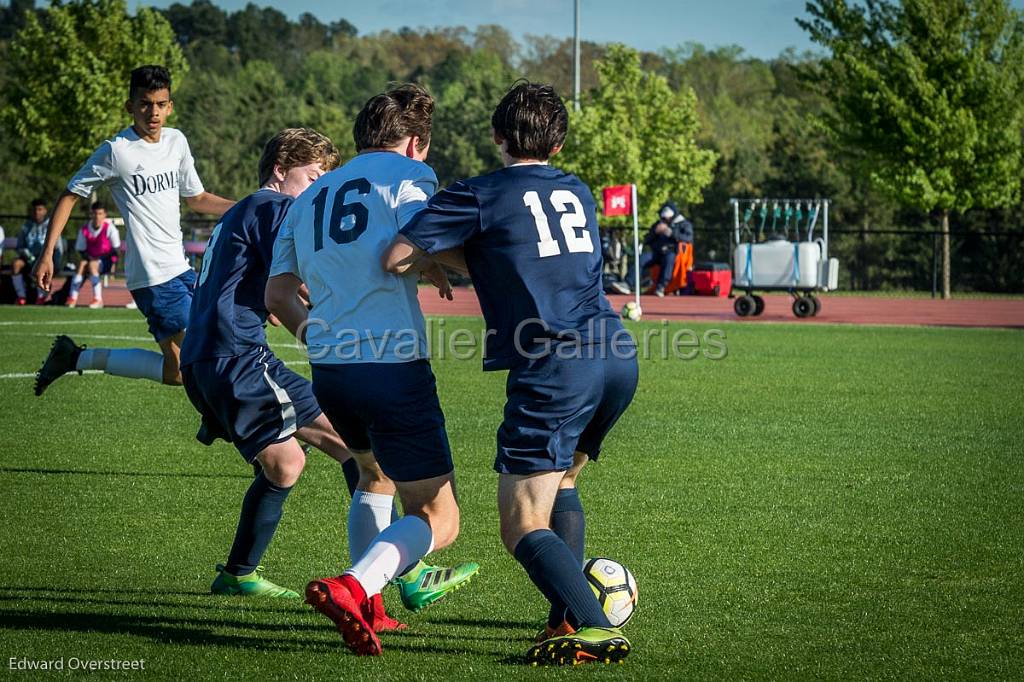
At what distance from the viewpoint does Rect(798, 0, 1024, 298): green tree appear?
102 ft

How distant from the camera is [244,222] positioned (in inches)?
200

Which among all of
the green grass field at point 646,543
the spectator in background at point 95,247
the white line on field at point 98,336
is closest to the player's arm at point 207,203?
the green grass field at point 646,543

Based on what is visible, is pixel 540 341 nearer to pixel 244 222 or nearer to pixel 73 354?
pixel 244 222

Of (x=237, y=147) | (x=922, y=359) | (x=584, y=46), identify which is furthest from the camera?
(x=584, y=46)

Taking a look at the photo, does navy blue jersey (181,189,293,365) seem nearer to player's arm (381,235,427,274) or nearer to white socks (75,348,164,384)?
player's arm (381,235,427,274)

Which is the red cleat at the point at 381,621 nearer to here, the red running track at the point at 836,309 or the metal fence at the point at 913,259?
the red running track at the point at 836,309

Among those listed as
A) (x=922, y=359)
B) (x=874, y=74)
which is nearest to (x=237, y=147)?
(x=874, y=74)

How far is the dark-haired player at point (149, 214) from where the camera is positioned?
7.61 meters

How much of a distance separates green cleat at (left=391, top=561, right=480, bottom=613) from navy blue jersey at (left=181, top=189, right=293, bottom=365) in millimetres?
1212

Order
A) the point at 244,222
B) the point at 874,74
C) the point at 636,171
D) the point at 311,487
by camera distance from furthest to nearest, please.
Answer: the point at 636,171 → the point at 874,74 → the point at 311,487 → the point at 244,222

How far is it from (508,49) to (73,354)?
135 metres

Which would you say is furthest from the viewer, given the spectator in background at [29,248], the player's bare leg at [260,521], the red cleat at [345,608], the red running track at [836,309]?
the spectator in background at [29,248]

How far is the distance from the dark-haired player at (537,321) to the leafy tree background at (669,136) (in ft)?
97.8

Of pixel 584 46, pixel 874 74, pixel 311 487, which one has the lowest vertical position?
pixel 311 487
